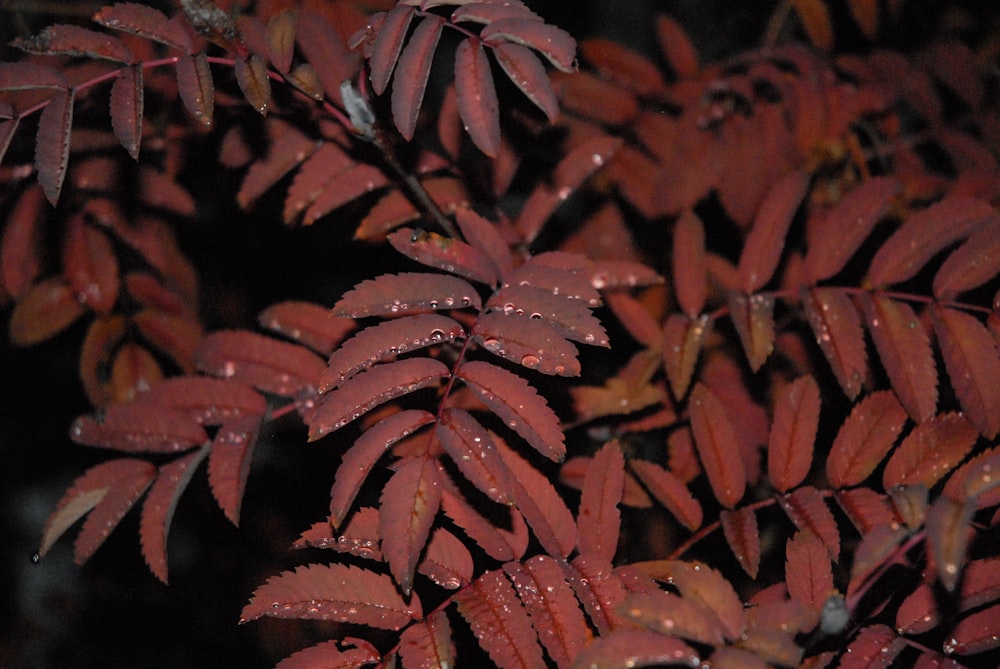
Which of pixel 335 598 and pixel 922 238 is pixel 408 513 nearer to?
pixel 335 598

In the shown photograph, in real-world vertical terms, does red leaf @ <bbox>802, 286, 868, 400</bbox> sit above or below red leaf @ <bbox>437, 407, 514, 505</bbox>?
above

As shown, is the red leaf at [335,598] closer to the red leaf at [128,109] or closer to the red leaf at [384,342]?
the red leaf at [384,342]

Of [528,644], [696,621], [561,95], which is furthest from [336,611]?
[561,95]

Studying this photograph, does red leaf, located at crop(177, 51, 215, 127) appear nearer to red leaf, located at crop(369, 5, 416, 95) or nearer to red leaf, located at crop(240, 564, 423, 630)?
red leaf, located at crop(369, 5, 416, 95)

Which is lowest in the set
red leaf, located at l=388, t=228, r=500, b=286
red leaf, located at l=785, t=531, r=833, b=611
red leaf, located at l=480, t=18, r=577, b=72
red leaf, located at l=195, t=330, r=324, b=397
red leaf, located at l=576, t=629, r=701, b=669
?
red leaf, located at l=195, t=330, r=324, b=397

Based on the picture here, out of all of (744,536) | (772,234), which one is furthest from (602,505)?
(772,234)

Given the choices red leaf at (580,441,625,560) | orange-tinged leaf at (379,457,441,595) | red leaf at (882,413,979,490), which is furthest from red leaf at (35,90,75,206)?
red leaf at (882,413,979,490)

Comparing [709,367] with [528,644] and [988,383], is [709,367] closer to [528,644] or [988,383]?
[988,383]
